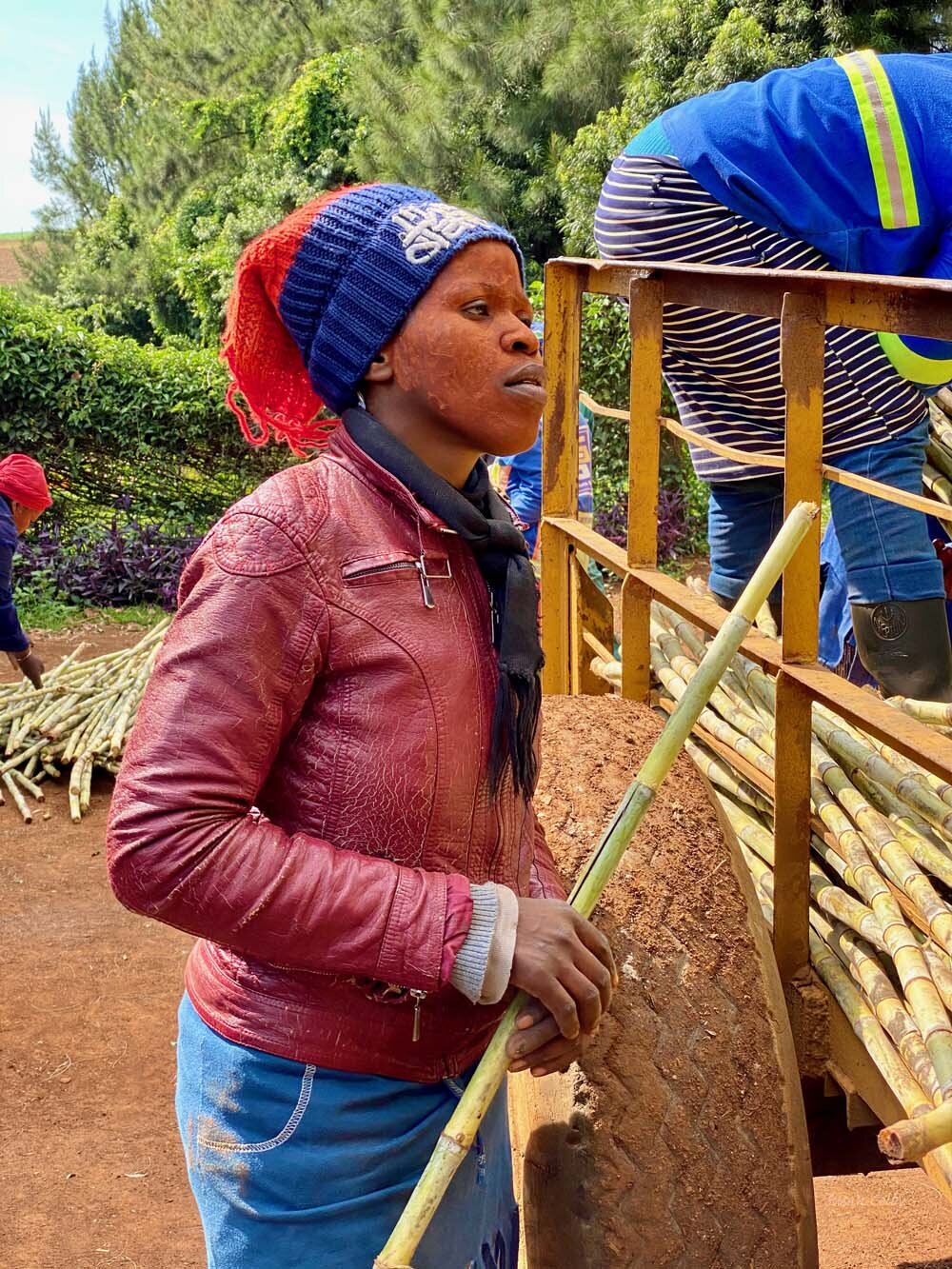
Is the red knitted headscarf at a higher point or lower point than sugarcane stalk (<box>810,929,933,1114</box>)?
higher

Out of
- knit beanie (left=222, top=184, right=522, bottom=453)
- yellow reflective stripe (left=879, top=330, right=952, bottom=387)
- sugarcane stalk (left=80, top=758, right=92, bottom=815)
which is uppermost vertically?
knit beanie (left=222, top=184, right=522, bottom=453)

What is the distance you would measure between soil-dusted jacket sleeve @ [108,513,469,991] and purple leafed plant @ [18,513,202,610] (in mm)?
10539

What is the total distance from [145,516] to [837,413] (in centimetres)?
1056

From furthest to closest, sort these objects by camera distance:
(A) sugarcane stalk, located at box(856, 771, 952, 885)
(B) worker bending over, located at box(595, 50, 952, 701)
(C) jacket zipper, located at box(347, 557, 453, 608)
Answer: (B) worker bending over, located at box(595, 50, 952, 701) → (A) sugarcane stalk, located at box(856, 771, 952, 885) → (C) jacket zipper, located at box(347, 557, 453, 608)

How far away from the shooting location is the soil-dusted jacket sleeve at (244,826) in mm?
1465

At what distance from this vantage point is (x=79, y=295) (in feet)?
123

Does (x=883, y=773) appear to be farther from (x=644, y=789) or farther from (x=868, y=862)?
(x=644, y=789)

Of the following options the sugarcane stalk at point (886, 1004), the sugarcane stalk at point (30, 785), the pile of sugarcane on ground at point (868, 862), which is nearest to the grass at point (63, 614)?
the sugarcane stalk at point (30, 785)

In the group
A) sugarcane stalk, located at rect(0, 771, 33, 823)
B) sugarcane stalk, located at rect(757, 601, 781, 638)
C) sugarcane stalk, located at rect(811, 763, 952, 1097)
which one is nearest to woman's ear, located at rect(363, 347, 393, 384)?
sugarcane stalk, located at rect(811, 763, 952, 1097)

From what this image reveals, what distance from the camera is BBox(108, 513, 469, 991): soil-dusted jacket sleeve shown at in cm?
146

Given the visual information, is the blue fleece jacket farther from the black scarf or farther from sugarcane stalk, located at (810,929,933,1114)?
the black scarf

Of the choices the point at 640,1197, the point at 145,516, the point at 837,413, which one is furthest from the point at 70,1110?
the point at 145,516

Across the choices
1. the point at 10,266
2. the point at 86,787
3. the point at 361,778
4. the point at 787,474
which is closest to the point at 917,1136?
the point at 361,778

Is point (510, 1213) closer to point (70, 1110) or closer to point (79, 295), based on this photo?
point (70, 1110)
